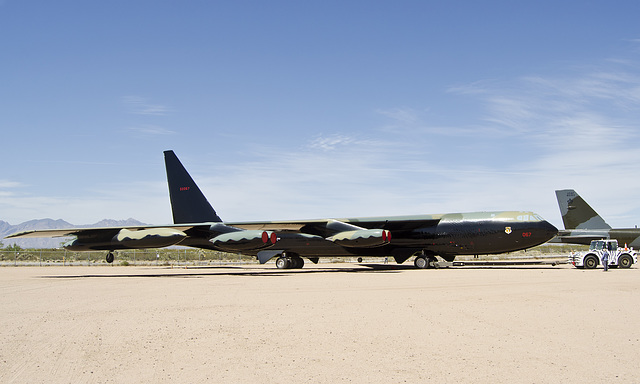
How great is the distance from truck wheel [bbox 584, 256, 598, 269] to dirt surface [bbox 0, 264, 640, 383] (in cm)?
1407

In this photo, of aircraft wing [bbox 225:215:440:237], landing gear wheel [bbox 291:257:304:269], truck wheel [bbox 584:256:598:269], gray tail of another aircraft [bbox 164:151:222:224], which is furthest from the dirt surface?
gray tail of another aircraft [bbox 164:151:222:224]

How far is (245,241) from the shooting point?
1008 inches

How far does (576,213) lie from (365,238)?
59.6ft

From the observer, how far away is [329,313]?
35.1 feet

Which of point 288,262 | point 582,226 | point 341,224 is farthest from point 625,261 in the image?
point 288,262

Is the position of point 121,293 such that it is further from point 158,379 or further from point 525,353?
point 525,353

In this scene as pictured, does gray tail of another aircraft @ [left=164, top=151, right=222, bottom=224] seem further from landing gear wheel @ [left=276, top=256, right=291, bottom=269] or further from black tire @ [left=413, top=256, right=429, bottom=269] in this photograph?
black tire @ [left=413, top=256, right=429, bottom=269]

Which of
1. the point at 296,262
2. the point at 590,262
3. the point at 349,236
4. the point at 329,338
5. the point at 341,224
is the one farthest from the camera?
the point at 296,262

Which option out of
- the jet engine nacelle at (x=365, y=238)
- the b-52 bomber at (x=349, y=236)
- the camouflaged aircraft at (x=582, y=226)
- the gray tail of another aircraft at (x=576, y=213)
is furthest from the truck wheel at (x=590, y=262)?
the jet engine nacelle at (x=365, y=238)

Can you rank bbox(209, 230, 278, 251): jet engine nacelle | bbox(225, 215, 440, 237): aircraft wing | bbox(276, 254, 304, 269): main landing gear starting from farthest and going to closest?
bbox(276, 254, 304, 269): main landing gear, bbox(225, 215, 440, 237): aircraft wing, bbox(209, 230, 278, 251): jet engine nacelle

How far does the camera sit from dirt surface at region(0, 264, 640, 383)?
598cm

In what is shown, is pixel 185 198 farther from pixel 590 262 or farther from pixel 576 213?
pixel 576 213

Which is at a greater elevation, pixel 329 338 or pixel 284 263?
pixel 284 263

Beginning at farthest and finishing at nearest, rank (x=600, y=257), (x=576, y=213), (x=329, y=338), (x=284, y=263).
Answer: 1. (x=576, y=213)
2. (x=284, y=263)
3. (x=600, y=257)
4. (x=329, y=338)
